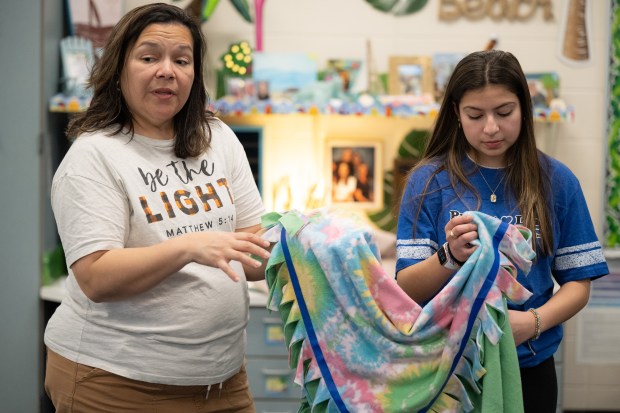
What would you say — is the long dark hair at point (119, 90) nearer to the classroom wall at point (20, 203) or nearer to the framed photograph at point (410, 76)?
the classroom wall at point (20, 203)

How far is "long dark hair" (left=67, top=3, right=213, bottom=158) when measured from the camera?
5.17 ft

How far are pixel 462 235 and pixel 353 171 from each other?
206 centimetres

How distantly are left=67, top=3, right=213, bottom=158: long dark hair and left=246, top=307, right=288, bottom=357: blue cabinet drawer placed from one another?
147cm

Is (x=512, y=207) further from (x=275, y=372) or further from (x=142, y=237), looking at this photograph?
(x=275, y=372)

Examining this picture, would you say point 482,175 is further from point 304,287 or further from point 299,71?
point 299,71

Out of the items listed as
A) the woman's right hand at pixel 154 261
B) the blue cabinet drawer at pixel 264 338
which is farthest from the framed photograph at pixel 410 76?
the woman's right hand at pixel 154 261

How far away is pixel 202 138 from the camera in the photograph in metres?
1.65

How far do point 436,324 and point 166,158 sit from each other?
2.00ft

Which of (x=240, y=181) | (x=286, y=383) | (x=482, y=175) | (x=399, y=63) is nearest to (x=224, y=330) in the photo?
(x=240, y=181)

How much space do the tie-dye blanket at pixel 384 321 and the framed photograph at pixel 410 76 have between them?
195cm

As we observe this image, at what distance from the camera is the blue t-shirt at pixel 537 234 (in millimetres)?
1605

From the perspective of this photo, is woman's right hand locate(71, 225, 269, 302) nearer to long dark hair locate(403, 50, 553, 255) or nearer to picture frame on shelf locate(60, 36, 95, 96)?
long dark hair locate(403, 50, 553, 255)

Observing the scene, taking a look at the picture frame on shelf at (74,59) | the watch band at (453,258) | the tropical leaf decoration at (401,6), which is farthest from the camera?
the tropical leaf decoration at (401,6)

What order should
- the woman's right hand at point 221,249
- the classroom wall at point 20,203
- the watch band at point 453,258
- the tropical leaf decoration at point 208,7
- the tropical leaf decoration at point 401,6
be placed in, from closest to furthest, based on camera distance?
the woman's right hand at point 221,249, the watch band at point 453,258, the classroom wall at point 20,203, the tropical leaf decoration at point 208,7, the tropical leaf decoration at point 401,6
